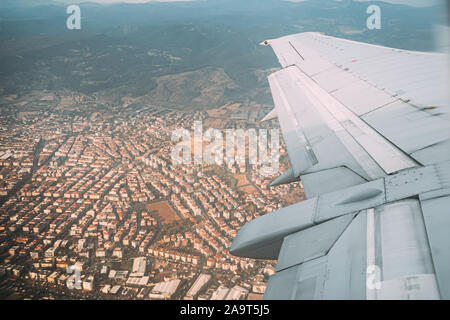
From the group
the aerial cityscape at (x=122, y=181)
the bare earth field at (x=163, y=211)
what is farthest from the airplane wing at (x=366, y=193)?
the bare earth field at (x=163, y=211)

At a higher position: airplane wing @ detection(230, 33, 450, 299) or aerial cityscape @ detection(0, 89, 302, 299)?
airplane wing @ detection(230, 33, 450, 299)

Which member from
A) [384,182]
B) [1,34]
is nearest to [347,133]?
[384,182]

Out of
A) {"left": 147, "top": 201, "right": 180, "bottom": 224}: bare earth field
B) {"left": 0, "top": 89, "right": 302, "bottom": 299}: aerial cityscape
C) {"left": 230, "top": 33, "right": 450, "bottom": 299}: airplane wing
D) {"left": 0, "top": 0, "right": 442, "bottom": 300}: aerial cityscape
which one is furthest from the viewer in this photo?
{"left": 147, "top": 201, "right": 180, "bottom": 224}: bare earth field

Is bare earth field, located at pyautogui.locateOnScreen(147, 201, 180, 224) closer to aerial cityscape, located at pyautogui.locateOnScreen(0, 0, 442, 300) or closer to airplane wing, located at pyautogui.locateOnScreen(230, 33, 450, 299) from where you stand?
aerial cityscape, located at pyautogui.locateOnScreen(0, 0, 442, 300)

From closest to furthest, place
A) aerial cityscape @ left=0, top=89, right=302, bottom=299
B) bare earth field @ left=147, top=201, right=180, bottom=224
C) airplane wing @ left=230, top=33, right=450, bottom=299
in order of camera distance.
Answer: airplane wing @ left=230, top=33, right=450, bottom=299 → aerial cityscape @ left=0, top=89, right=302, bottom=299 → bare earth field @ left=147, top=201, right=180, bottom=224

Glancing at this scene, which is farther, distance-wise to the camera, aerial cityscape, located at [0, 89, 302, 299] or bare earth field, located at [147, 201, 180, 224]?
bare earth field, located at [147, 201, 180, 224]

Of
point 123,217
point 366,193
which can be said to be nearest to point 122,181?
point 123,217

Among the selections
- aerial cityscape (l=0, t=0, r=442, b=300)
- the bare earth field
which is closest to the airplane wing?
aerial cityscape (l=0, t=0, r=442, b=300)

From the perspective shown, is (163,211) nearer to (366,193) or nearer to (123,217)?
(123,217)

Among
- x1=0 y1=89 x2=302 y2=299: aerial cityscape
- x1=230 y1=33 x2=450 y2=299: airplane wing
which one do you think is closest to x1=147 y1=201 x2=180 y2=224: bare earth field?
x1=0 y1=89 x2=302 y2=299: aerial cityscape
